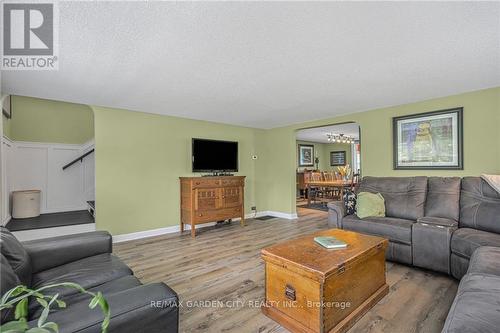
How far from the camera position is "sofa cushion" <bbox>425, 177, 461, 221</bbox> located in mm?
2830

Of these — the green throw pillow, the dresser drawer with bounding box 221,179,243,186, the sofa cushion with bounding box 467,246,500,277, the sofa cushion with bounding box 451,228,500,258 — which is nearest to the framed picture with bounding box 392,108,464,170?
the green throw pillow

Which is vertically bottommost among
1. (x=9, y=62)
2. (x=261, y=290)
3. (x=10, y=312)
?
(x=261, y=290)

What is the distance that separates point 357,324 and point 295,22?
2169 millimetres

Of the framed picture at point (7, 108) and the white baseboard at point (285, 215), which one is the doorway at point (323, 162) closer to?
the white baseboard at point (285, 215)

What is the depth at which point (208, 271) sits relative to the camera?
8.84 ft

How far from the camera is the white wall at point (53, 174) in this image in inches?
171

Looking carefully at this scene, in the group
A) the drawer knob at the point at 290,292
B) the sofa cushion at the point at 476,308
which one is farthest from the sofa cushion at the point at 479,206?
the drawer knob at the point at 290,292

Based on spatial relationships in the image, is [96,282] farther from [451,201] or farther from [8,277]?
[451,201]

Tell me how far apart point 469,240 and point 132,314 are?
111 inches

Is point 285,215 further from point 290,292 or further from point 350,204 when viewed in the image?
point 290,292

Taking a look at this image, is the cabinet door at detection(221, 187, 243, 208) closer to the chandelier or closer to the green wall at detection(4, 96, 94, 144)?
the green wall at detection(4, 96, 94, 144)

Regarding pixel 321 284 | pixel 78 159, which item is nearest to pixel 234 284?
pixel 321 284

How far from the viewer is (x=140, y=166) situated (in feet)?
13.3

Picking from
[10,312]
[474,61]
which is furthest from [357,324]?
[474,61]
